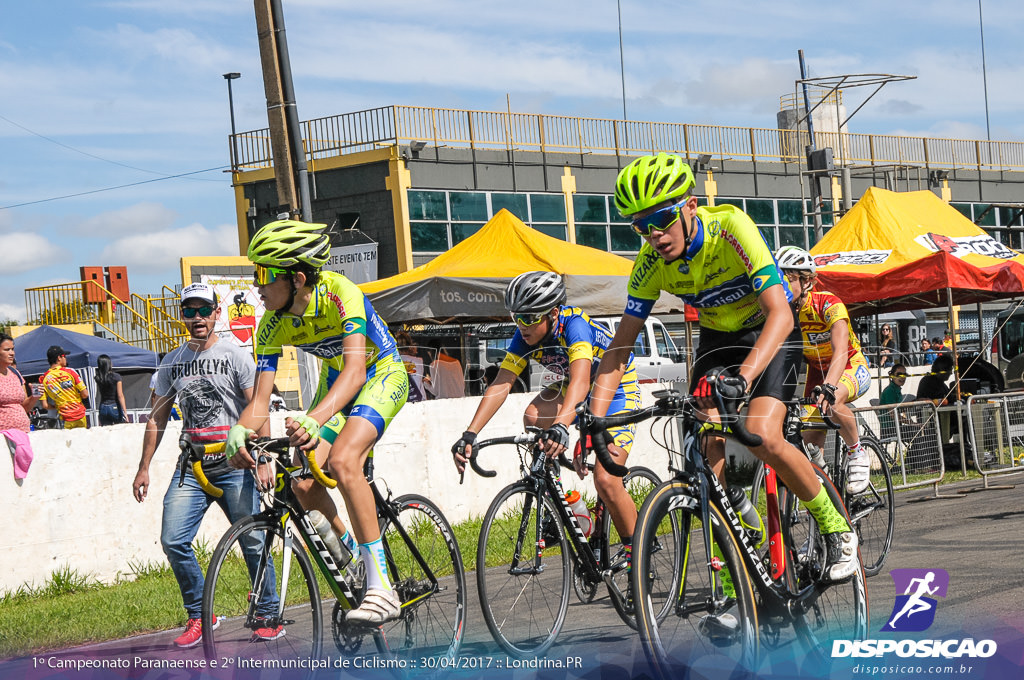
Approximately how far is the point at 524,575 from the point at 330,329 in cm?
163

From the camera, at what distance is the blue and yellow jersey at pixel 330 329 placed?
5.61 metres

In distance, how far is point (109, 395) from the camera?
15.6 metres

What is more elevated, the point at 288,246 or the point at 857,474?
the point at 288,246

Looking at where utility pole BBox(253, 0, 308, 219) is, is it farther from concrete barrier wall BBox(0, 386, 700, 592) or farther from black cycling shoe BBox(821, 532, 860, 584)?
black cycling shoe BBox(821, 532, 860, 584)

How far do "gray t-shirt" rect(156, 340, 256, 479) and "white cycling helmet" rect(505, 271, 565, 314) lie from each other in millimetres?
1846

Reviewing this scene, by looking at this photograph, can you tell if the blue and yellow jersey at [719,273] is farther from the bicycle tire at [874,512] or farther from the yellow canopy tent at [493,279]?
the yellow canopy tent at [493,279]

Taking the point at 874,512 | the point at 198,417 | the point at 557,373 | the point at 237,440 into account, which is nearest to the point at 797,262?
the point at 874,512

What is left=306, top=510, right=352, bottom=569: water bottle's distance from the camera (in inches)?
212

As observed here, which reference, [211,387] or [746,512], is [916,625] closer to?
[746,512]

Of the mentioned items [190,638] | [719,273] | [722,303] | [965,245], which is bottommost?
[190,638]

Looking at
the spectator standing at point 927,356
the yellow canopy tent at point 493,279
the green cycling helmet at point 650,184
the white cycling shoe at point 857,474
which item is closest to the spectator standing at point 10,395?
the yellow canopy tent at point 493,279

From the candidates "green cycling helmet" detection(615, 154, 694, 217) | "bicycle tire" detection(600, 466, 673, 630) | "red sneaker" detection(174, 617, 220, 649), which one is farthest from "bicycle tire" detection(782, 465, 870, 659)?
"red sneaker" detection(174, 617, 220, 649)

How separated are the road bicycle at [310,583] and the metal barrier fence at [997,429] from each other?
949 centimetres

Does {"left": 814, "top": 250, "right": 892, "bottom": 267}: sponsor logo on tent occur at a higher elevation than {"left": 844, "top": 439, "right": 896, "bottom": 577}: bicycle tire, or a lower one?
higher
